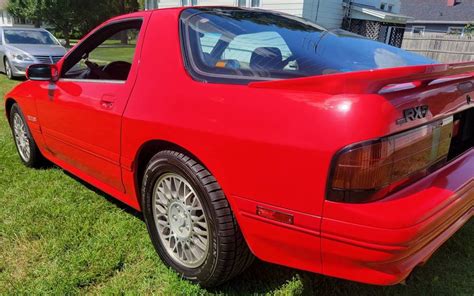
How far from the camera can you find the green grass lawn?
246cm

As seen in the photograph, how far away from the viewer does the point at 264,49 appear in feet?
8.18

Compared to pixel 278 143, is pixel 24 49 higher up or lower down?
lower down

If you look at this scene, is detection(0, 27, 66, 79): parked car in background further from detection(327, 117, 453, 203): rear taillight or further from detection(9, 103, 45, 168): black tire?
detection(327, 117, 453, 203): rear taillight

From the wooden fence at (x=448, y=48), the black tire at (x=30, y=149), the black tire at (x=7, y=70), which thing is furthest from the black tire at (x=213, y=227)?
the wooden fence at (x=448, y=48)

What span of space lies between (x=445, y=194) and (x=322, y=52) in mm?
1095

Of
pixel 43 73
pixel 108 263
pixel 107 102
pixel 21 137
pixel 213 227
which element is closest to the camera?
pixel 213 227

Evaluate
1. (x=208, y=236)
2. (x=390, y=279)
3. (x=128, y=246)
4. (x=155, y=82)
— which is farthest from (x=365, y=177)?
(x=128, y=246)

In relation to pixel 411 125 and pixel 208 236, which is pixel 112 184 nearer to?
pixel 208 236

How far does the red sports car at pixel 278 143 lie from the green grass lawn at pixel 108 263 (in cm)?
22

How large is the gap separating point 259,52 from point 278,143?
2.67 ft

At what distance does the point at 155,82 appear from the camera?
2.52m

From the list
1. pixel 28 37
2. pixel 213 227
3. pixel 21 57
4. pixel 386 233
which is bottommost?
pixel 21 57

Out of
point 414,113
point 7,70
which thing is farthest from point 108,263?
point 7,70

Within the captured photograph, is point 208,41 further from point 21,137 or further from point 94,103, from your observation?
point 21,137
